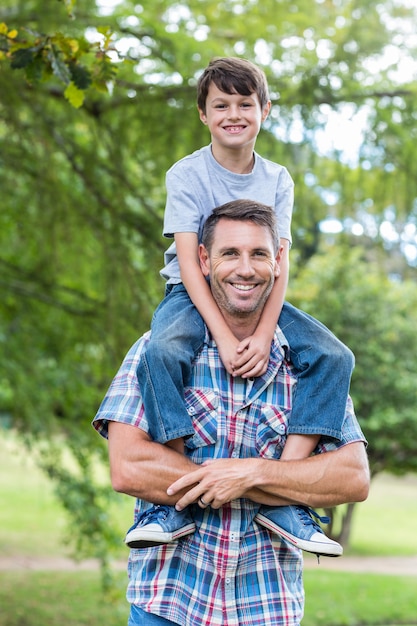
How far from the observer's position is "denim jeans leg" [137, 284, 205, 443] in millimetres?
2410

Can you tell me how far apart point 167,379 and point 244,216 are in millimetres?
528

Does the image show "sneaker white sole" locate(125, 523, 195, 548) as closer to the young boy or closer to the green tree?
the young boy

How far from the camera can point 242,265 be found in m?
2.52

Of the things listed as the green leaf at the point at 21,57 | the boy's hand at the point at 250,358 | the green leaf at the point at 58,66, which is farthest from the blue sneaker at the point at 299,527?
the green leaf at the point at 21,57

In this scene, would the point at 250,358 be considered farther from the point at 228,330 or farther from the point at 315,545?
the point at 315,545

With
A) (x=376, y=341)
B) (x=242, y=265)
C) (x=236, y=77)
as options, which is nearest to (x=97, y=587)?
(x=376, y=341)

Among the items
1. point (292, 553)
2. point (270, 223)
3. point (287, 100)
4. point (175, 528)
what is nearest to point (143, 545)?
point (175, 528)

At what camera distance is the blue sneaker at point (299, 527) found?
7.64 feet

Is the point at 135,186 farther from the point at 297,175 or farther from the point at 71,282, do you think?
the point at 71,282

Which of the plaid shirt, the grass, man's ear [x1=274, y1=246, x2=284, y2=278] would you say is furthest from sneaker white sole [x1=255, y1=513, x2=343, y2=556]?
the grass

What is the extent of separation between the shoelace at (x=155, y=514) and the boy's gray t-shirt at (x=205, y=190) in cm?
73

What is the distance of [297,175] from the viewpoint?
5.44 m

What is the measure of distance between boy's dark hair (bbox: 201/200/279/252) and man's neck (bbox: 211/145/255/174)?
202mm

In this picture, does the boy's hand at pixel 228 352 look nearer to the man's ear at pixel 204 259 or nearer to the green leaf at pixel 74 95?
the man's ear at pixel 204 259
